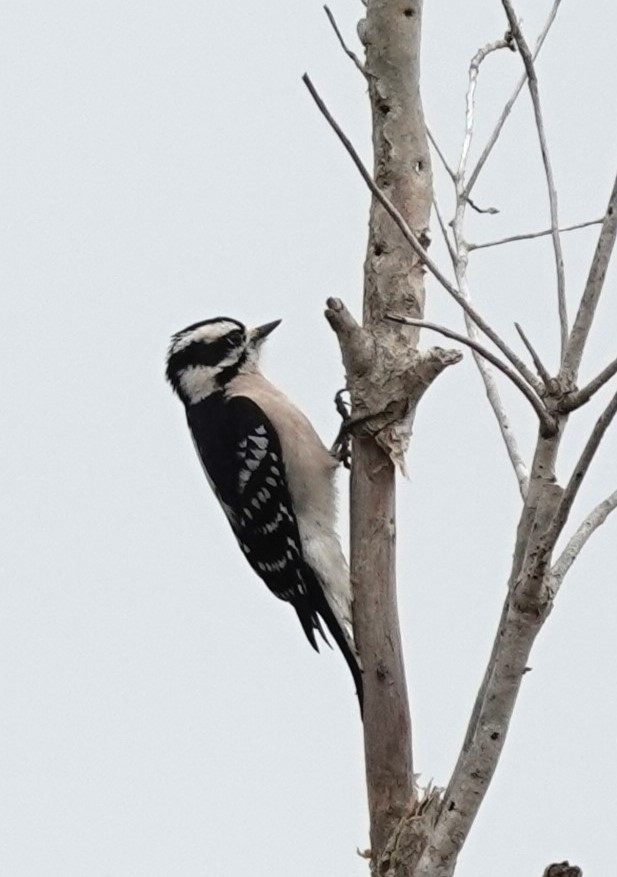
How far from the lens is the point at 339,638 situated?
4922 millimetres

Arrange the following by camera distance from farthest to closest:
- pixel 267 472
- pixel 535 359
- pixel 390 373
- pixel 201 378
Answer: pixel 201 378 < pixel 267 472 < pixel 390 373 < pixel 535 359

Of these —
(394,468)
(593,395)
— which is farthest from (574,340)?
(394,468)

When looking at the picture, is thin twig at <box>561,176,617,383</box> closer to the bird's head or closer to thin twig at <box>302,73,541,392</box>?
thin twig at <box>302,73,541,392</box>

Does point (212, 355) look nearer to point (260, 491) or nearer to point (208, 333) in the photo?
point (208, 333)

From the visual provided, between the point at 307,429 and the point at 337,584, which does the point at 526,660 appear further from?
the point at 307,429

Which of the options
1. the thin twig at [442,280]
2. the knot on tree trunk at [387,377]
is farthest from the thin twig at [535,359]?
the knot on tree trunk at [387,377]

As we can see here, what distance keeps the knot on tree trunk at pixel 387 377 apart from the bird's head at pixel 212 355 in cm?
128

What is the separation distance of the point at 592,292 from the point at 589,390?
0.24 m

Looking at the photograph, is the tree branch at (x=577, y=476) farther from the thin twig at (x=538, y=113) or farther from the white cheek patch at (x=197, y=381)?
the white cheek patch at (x=197, y=381)

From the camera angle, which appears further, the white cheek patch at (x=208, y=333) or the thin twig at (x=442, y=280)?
the white cheek patch at (x=208, y=333)

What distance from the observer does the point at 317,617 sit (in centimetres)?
515

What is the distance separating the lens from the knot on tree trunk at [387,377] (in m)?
4.34

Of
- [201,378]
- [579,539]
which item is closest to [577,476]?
[579,539]

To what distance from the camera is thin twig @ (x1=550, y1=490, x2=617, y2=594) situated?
3.58m
